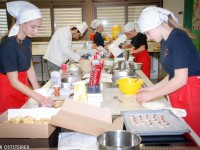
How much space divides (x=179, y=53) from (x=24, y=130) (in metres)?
1.06

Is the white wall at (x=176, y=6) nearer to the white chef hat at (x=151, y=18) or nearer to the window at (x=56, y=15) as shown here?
the window at (x=56, y=15)

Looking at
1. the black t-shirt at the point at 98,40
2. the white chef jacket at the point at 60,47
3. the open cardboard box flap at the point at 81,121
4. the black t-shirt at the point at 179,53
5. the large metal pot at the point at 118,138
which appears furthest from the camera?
the black t-shirt at the point at 98,40

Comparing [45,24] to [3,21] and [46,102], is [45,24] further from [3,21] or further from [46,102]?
[46,102]

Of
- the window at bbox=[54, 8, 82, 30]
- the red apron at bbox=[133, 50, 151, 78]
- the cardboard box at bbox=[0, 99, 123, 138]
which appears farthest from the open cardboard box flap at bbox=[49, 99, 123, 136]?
the window at bbox=[54, 8, 82, 30]

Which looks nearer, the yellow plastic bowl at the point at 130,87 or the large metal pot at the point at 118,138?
the large metal pot at the point at 118,138

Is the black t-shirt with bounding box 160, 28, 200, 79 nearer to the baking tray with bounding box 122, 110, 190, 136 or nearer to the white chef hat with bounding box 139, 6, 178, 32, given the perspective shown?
the white chef hat with bounding box 139, 6, 178, 32

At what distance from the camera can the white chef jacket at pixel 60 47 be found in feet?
12.5

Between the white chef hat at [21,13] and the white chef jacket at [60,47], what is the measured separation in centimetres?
171

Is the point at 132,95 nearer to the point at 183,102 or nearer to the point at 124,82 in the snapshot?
the point at 124,82

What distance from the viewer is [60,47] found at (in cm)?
395

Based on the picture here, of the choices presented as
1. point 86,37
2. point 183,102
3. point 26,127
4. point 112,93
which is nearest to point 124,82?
point 112,93

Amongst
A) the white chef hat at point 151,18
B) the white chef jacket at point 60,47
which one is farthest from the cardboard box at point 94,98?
the white chef jacket at point 60,47

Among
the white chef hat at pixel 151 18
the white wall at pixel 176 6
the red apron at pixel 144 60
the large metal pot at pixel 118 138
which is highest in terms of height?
the white wall at pixel 176 6

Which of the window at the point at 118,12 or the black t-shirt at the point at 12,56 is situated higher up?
the window at the point at 118,12
